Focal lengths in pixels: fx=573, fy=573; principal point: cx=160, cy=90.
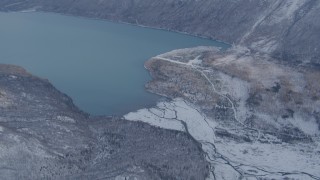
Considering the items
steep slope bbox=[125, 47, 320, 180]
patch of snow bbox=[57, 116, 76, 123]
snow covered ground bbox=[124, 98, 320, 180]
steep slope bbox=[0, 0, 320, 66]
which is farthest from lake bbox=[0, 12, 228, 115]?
patch of snow bbox=[57, 116, 76, 123]

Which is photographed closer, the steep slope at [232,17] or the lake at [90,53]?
the lake at [90,53]

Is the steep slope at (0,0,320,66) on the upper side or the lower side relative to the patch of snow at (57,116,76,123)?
upper

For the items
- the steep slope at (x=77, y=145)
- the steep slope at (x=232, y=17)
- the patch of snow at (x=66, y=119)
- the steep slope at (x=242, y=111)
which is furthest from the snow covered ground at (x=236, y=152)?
the steep slope at (x=232, y=17)

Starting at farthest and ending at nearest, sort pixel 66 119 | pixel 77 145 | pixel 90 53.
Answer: pixel 90 53, pixel 66 119, pixel 77 145

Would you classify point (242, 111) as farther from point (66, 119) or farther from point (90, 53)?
point (90, 53)

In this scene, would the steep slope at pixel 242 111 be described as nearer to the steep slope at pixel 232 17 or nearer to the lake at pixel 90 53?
the lake at pixel 90 53

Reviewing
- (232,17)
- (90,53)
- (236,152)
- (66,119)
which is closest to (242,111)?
(236,152)

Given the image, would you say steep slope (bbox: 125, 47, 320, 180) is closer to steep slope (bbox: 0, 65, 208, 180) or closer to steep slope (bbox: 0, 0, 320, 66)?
steep slope (bbox: 0, 65, 208, 180)

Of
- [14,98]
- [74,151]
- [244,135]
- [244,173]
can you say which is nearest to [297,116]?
[244,135]
